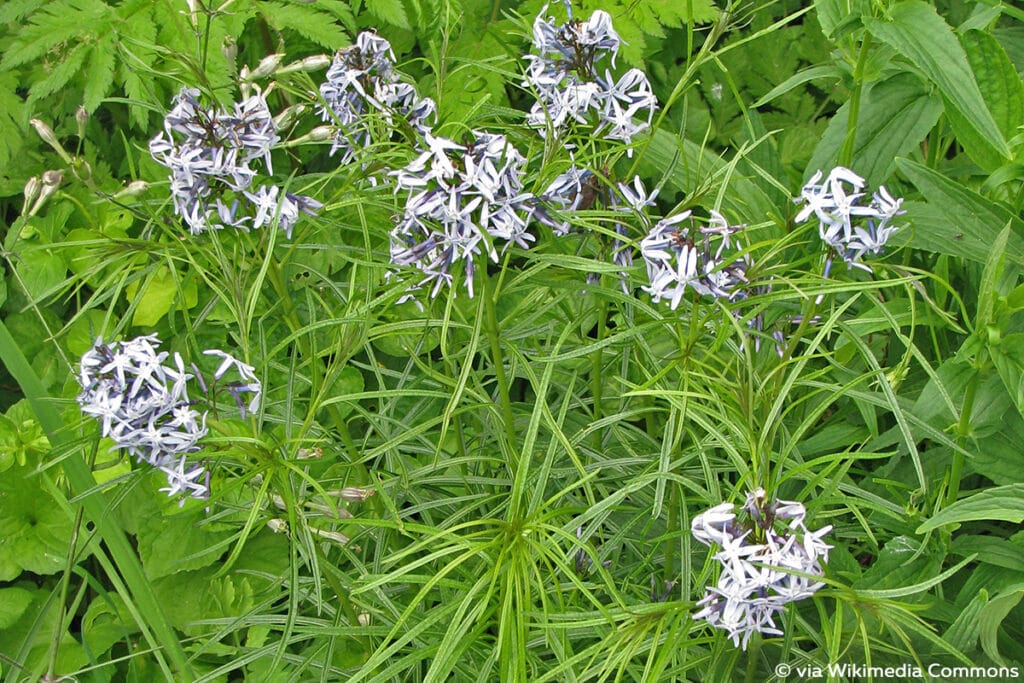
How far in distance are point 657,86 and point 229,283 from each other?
69.6 inches

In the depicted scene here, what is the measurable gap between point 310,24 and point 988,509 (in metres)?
1.58

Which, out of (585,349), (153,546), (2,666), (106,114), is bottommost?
(2,666)

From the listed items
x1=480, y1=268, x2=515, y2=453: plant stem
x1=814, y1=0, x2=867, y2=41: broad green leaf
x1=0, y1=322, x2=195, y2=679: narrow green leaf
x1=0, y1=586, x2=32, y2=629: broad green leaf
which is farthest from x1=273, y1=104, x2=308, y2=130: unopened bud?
x1=0, y1=586, x2=32, y2=629: broad green leaf

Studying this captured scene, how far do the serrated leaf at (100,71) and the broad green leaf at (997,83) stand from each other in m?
1.59

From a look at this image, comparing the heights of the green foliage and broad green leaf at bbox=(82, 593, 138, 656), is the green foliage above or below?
above

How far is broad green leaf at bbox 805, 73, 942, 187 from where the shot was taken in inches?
63.4

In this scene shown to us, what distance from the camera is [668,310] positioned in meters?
1.29

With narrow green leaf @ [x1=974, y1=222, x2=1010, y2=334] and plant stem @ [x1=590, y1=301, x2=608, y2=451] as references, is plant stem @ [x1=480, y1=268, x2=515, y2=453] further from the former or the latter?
narrow green leaf @ [x1=974, y1=222, x2=1010, y2=334]

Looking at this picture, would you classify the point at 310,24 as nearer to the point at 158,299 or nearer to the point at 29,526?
the point at 158,299

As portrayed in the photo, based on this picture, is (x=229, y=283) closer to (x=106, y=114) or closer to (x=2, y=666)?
(x=2, y=666)

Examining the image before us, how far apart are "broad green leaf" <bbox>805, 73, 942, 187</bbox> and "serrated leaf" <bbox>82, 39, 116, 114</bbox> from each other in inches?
54.7

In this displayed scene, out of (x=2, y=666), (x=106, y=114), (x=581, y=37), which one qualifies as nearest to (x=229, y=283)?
(x=581, y=37)

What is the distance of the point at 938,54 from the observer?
130cm

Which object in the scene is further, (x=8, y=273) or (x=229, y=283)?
(x=8, y=273)
